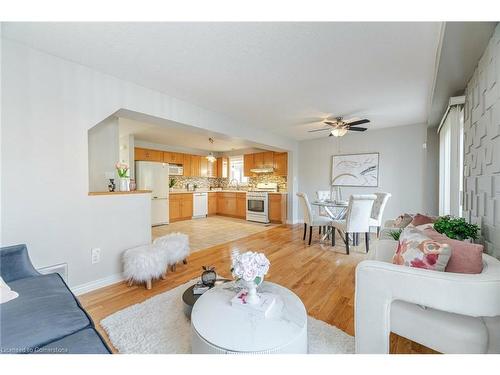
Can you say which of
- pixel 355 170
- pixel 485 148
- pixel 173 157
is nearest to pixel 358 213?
pixel 485 148

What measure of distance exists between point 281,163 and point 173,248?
13.7 ft

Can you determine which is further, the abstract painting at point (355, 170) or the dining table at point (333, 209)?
the abstract painting at point (355, 170)

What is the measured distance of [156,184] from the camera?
19.0 ft

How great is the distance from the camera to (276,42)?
179 cm

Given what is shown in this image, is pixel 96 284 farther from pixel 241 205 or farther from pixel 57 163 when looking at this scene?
pixel 241 205

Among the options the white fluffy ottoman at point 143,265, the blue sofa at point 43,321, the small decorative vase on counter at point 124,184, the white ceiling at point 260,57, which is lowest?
the white fluffy ottoman at point 143,265

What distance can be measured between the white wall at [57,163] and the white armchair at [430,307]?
253cm

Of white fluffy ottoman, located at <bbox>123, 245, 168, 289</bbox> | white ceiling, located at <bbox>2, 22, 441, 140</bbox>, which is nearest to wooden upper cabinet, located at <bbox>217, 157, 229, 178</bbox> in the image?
white ceiling, located at <bbox>2, 22, 441, 140</bbox>

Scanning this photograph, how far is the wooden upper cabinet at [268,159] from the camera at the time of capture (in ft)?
20.7

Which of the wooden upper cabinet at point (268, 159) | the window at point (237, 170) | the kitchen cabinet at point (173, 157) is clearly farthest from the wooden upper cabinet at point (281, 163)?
the kitchen cabinet at point (173, 157)

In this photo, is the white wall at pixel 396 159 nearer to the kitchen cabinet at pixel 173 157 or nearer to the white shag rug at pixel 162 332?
the white shag rug at pixel 162 332
